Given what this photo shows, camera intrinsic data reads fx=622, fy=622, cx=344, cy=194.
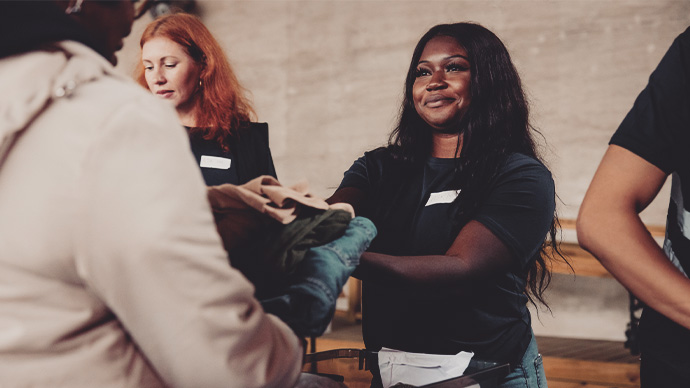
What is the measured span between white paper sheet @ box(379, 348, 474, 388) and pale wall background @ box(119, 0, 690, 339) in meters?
3.11

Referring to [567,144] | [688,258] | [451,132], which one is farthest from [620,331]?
[688,258]

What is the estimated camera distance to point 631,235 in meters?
0.84

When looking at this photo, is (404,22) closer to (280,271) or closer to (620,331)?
(620,331)

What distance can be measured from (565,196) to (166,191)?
14.4ft

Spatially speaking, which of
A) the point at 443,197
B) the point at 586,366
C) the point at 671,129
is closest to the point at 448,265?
the point at 443,197

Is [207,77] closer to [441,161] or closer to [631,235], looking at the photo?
[441,161]

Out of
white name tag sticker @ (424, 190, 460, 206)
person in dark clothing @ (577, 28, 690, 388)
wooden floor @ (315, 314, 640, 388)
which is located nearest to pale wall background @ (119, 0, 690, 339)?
wooden floor @ (315, 314, 640, 388)

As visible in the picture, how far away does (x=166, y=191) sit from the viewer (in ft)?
1.82

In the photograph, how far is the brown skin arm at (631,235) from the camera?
0.83 metres

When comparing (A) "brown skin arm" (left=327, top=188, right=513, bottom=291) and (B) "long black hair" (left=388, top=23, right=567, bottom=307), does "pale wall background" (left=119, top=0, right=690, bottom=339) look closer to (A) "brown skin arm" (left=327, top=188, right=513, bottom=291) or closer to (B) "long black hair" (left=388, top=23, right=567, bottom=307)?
(B) "long black hair" (left=388, top=23, right=567, bottom=307)

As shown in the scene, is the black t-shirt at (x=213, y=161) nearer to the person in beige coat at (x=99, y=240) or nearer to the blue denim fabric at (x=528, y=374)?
the blue denim fabric at (x=528, y=374)

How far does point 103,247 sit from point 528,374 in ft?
3.28

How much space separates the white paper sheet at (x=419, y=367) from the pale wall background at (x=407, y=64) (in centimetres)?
311

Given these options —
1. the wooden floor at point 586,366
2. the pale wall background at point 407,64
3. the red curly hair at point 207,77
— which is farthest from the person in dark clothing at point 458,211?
the pale wall background at point 407,64
